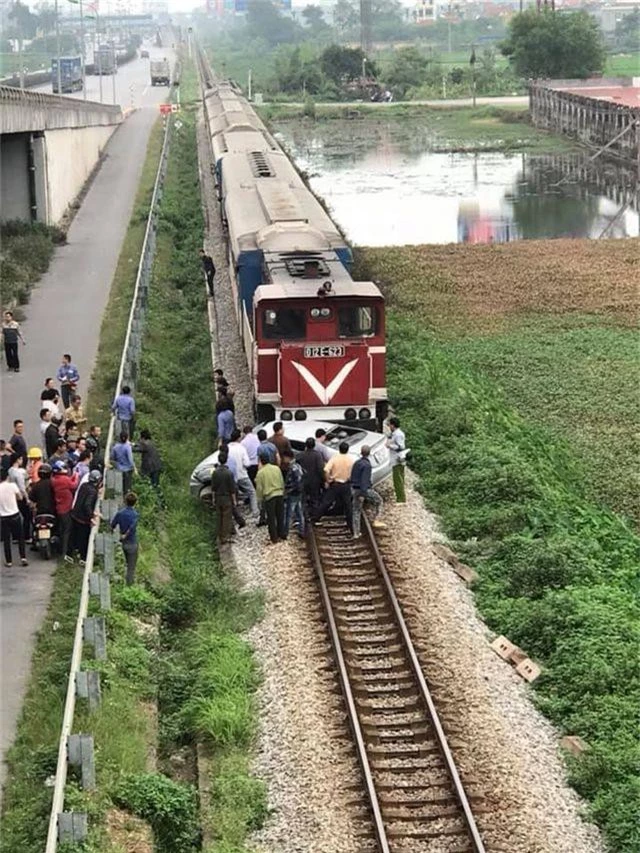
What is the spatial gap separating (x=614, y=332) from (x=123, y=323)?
10.9 metres

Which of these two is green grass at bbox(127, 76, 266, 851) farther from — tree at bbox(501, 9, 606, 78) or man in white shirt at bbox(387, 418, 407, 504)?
tree at bbox(501, 9, 606, 78)

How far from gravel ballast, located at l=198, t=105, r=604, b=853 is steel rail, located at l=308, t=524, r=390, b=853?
0.13 m

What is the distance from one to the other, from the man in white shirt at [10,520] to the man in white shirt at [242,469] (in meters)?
2.98

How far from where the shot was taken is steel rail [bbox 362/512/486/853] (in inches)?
431

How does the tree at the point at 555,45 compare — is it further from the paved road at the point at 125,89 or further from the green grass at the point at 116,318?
the green grass at the point at 116,318

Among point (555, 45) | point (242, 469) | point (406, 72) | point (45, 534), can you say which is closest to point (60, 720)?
point (45, 534)

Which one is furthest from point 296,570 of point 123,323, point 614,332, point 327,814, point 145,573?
point 614,332

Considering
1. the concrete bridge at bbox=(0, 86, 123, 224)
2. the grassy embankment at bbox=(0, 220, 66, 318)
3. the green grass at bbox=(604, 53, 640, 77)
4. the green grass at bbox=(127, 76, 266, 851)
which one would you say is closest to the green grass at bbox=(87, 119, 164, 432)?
the green grass at bbox=(127, 76, 266, 851)

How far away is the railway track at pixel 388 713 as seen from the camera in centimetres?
1111

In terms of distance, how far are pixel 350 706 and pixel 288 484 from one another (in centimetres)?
513

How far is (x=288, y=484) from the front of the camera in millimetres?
17734

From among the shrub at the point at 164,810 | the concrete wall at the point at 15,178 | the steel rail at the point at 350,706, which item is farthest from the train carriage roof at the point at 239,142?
the shrub at the point at 164,810

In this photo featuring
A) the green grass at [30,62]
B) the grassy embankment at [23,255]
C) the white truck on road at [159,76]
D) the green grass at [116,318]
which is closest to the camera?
the green grass at [116,318]

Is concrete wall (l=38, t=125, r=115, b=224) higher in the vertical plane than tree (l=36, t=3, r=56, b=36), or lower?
lower
